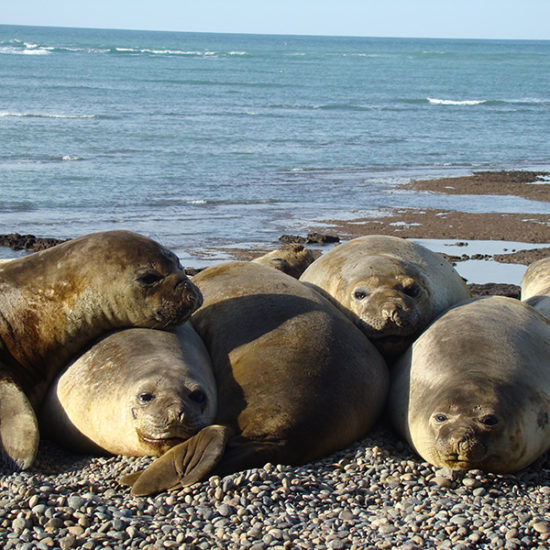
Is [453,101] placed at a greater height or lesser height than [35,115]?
greater

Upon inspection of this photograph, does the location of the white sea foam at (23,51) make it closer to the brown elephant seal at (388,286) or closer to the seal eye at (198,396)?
the brown elephant seal at (388,286)

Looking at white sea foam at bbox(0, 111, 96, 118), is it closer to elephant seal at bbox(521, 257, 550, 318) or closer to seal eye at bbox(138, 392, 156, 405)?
elephant seal at bbox(521, 257, 550, 318)

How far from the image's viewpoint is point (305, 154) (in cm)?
2856

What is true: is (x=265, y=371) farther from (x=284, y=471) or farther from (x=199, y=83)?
(x=199, y=83)

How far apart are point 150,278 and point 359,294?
1.64 metres

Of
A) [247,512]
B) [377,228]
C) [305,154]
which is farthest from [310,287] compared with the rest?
[305,154]

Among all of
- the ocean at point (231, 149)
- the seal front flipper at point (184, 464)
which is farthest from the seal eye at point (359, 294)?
the ocean at point (231, 149)

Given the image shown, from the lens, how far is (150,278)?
6551mm

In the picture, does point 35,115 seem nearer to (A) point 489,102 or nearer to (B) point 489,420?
(A) point 489,102

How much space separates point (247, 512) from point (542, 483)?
1899 mm

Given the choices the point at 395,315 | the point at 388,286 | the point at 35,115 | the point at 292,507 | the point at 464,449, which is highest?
the point at 388,286

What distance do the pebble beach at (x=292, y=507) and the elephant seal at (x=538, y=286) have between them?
2563mm

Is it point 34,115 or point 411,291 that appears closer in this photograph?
point 411,291

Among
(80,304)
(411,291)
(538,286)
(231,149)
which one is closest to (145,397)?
(80,304)
